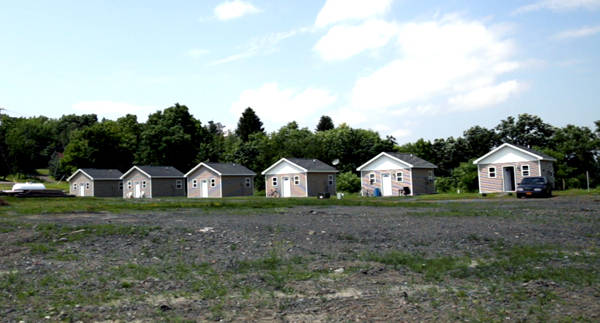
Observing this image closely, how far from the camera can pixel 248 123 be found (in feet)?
327

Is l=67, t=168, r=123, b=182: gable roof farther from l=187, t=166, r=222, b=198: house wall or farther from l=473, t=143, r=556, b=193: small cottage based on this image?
l=473, t=143, r=556, b=193: small cottage

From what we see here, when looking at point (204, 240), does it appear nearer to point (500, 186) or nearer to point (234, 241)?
point (234, 241)

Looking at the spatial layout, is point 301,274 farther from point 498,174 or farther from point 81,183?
point 81,183

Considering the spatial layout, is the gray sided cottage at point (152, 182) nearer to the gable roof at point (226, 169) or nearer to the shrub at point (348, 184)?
the gable roof at point (226, 169)

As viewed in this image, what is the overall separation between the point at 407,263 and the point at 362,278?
59.8 inches

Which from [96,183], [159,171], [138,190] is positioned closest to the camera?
[138,190]

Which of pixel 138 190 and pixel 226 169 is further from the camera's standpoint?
pixel 138 190

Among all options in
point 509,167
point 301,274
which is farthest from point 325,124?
point 301,274

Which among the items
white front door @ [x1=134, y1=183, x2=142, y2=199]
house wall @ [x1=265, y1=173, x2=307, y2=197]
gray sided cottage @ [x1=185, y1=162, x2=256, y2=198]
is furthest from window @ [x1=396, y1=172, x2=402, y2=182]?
white front door @ [x1=134, y1=183, x2=142, y2=199]

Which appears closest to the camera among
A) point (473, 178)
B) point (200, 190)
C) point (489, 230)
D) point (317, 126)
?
point (489, 230)

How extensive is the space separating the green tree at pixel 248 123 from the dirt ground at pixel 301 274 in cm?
8563

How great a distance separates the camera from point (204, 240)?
1219 centimetres

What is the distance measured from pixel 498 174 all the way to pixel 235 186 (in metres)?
31.1

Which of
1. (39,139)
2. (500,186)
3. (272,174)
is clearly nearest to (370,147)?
(272,174)
